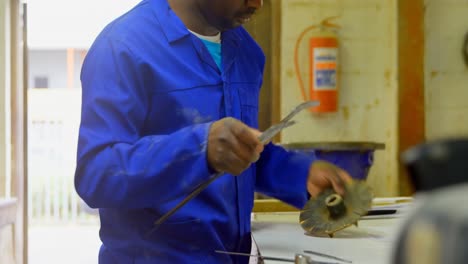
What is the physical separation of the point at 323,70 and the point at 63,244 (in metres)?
3.22

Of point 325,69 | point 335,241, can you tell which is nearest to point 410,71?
point 325,69

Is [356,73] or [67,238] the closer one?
[356,73]

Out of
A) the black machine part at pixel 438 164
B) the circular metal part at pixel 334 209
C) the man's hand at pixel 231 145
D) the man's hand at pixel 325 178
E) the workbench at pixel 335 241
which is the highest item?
the black machine part at pixel 438 164

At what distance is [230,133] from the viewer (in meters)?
0.84

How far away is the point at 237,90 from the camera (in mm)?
1051

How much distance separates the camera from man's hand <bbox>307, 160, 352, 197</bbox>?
1.08 m

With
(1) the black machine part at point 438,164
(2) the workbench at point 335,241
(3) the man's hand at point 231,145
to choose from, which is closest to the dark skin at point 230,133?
(3) the man's hand at point 231,145

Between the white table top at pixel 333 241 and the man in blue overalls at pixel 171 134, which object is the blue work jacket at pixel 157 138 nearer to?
the man in blue overalls at pixel 171 134

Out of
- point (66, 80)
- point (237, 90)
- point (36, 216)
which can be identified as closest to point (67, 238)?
point (36, 216)

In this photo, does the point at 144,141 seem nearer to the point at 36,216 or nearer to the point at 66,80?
the point at 36,216

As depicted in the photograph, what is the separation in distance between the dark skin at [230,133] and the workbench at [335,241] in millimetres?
139

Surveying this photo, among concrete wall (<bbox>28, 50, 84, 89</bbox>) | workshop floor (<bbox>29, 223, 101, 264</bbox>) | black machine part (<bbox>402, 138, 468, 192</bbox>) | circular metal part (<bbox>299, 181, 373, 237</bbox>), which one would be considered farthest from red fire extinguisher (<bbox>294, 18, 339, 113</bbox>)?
concrete wall (<bbox>28, 50, 84, 89</bbox>)

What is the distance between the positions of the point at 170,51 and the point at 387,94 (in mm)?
2159

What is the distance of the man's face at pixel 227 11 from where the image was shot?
98cm
